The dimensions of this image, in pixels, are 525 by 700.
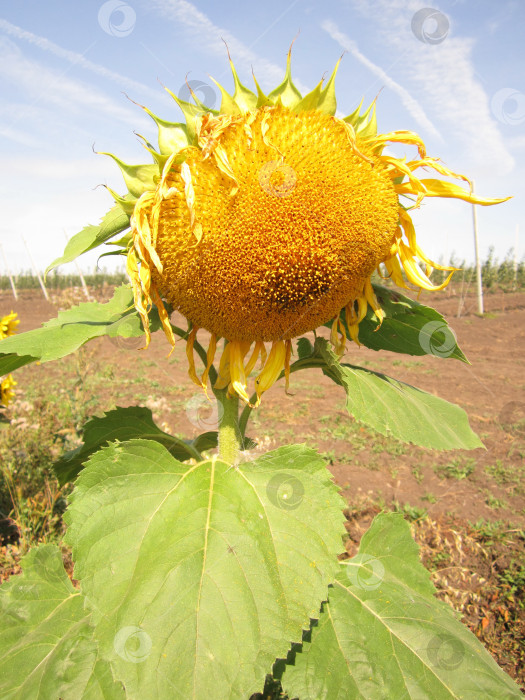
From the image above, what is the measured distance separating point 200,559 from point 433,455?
529 centimetres

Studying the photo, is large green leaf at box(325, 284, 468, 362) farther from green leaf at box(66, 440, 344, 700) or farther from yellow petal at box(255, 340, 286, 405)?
green leaf at box(66, 440, 344, 700)

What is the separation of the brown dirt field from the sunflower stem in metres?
0.24

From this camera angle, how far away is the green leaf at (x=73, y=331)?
55.0 inches

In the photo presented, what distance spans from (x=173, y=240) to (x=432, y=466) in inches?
201

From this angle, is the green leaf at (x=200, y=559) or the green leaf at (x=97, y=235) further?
the green leaf at (x=97, y=235)

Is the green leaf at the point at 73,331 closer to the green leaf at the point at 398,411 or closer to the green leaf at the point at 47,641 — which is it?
the green leaf at the point at 398,411

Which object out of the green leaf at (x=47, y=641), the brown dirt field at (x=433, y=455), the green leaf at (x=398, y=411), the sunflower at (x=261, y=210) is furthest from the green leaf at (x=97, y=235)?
the green leaf at (x=47, y=641)

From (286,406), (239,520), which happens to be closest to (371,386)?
(239,520)

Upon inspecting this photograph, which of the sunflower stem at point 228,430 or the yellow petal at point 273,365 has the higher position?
the yellow petal at point 273,365

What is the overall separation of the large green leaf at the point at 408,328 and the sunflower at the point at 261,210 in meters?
0.23

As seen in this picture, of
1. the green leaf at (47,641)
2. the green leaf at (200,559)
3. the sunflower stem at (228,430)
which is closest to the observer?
the green leaf at (200,559)

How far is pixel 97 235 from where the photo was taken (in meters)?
1.42

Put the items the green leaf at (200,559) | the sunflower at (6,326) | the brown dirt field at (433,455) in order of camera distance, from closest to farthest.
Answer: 1. the green leaf at (200,559)
2. the brown dirt field at (433,455)
3. the sunflower at (6,326)

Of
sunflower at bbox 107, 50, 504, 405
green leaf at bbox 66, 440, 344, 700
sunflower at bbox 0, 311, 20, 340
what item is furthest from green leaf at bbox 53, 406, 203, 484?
sunflower at bbox 0, 311, 20, 340
